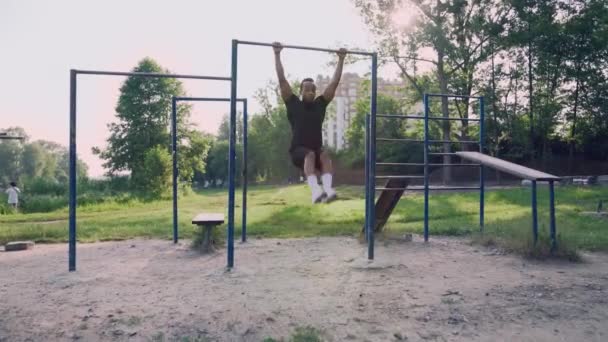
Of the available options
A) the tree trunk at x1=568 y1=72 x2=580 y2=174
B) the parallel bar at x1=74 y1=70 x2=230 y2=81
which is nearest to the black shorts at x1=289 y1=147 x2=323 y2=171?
the parallel bar at x1=74 y1=70 x2=230 y2=81

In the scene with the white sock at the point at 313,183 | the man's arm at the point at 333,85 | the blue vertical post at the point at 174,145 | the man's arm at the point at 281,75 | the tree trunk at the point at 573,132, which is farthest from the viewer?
the tree trunk at the point at 573,132

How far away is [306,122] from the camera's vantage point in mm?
5223

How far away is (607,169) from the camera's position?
25625 mm

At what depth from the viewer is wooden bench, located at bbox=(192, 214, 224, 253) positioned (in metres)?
6.52

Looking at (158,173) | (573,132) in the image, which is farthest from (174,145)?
(573,132)

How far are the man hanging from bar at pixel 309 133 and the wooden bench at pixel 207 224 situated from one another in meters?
1.87

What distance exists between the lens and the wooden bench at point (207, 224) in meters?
6.52

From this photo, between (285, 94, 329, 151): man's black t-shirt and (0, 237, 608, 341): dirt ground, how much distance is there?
147 centimetres

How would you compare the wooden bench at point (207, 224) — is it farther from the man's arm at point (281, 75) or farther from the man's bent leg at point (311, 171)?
the man's arm at point (281, 75)

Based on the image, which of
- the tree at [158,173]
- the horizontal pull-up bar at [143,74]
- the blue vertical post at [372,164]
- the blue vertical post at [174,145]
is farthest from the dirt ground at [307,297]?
the tree at [158,173]

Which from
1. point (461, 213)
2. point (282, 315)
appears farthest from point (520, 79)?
point (282, 315)

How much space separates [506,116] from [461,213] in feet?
49.2

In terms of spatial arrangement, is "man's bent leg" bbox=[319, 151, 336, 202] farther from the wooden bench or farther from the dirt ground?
the wooden bench

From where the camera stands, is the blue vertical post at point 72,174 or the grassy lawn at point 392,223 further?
the grassy lawn at point 392,223
